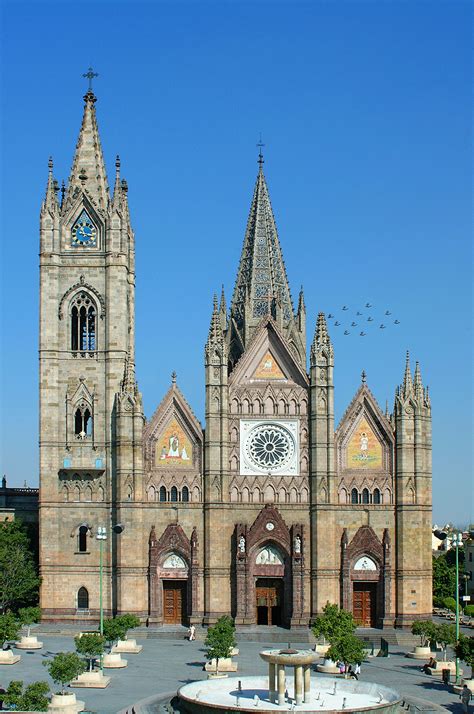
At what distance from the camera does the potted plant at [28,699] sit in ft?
145

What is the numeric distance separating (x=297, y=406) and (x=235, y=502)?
709cm

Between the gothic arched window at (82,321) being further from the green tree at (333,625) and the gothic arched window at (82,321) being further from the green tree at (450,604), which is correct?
the green tree at (450,604)

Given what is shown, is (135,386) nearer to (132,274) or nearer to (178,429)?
(178,429)

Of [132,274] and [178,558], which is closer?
[178,558]

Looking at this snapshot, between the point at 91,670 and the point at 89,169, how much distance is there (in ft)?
114

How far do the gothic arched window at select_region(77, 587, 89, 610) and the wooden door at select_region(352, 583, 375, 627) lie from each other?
1638 cm

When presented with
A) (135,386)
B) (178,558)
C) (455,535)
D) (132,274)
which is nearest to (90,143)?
(132,274)

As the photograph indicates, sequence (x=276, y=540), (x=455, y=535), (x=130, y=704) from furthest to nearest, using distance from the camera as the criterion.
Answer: (x=276, y=540)
(x=455, y=535)
(x=130, y=704)

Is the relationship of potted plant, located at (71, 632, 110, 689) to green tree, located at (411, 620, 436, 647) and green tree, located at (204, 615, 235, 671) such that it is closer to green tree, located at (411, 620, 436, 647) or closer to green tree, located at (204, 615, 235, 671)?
green tree, located at (204, 615, 235, 671)

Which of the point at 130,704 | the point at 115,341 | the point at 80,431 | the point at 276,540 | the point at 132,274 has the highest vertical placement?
the point at 132,274

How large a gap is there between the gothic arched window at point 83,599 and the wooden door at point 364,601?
16385 mm

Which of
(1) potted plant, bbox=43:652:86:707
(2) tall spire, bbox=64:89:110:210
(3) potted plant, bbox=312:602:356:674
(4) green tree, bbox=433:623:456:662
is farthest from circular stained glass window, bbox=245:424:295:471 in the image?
(1) potted plant, bbox=43:652:86:707

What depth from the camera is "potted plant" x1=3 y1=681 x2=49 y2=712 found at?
4434cm

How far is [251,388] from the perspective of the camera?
74812mm
